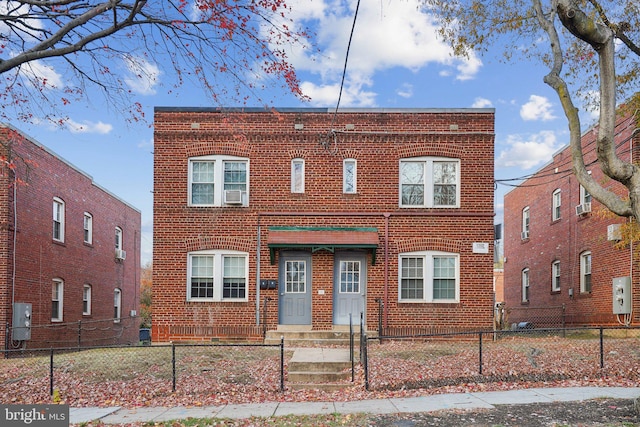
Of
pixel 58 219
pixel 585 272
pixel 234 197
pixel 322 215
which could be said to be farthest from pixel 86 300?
pixel 585 272

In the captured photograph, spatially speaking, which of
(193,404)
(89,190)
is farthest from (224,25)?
(89,190)

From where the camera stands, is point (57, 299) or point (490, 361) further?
point (57, 299)

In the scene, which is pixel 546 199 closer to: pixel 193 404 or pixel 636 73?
pixel 636 73

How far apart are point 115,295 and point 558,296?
1967 cm

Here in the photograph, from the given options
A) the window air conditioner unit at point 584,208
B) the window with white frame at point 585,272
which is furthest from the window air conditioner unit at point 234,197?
the window with white frame at point 585,272

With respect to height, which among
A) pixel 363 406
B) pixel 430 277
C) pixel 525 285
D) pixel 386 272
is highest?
pixel 386 272

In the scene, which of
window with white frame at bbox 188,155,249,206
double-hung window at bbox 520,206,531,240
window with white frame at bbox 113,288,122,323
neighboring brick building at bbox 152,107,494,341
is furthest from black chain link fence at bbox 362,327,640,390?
window with white frame at bbox 113,288,122,323

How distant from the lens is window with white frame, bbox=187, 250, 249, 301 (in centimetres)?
1812

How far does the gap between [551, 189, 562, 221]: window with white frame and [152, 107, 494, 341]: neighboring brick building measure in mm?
8498

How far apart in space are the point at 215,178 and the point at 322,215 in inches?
134

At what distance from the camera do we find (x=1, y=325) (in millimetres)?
17984

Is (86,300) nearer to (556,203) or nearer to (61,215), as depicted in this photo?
(61,215)

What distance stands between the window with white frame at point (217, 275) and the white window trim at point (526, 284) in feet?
53.2

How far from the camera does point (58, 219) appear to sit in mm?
22141
